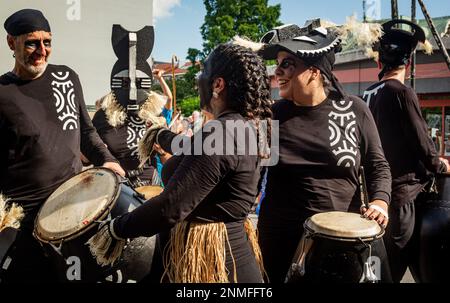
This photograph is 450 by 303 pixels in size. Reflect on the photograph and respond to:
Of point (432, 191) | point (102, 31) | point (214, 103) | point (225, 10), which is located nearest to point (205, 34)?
point (225, 10)

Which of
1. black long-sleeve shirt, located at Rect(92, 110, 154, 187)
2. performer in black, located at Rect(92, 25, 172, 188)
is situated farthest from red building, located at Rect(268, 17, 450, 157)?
black long-sleeve shirt, located at Rect(92, 110, 154, 187)

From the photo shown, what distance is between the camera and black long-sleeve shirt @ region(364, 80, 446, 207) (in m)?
2.55

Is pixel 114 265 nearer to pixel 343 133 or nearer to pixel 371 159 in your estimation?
pixel 343 133

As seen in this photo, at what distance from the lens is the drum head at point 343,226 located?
5.83ft

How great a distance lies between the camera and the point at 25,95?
2.24 metres

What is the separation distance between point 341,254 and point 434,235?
1063 mm

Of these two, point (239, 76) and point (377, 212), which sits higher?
point (239, 76)

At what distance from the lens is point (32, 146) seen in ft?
7.22

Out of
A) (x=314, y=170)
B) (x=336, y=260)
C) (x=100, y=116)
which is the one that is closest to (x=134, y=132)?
(x=100, y=116)

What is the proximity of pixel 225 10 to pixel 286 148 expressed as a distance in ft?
32.4

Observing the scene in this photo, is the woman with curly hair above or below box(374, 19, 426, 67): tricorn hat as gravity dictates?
below

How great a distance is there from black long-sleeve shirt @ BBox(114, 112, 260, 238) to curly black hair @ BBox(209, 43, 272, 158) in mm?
69

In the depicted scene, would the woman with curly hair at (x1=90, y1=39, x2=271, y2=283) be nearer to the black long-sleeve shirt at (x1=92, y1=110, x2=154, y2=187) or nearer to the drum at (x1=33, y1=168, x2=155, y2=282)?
the drum at (x1=33, y1=168, x2=155, y2=282)

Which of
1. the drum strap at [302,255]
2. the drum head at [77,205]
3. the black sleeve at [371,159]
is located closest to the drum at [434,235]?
the black sleeve at [371,159]
